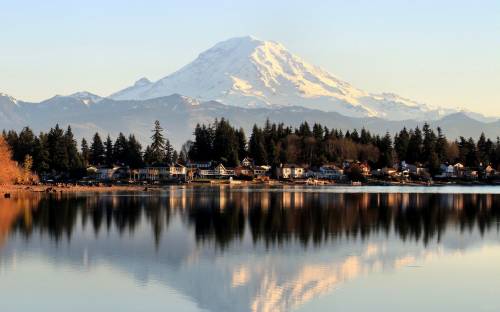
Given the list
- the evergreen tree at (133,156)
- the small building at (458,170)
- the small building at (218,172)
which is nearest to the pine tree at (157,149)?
the evergreen tree at (133,156)

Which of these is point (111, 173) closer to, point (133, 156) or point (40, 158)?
point (133, 156)

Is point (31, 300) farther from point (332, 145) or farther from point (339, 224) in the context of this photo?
point (332, 145)

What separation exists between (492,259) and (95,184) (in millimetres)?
99214

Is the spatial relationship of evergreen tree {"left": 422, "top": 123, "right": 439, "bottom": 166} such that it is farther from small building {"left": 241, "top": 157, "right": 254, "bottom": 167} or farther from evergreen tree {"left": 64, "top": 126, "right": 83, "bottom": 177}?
evergreen tree {"left": 64, "top": 126, "right": 83, "bottom": 177}

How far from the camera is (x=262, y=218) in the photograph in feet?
199

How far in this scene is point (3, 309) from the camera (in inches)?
1076

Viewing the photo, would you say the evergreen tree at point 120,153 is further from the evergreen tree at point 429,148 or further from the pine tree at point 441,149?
the pine tree at point 441,149

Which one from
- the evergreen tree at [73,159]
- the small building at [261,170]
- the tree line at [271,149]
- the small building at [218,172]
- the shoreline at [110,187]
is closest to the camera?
the shoreline at [110,187]

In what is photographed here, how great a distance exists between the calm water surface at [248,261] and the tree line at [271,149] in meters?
89.5

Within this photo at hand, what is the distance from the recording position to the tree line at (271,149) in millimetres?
160125

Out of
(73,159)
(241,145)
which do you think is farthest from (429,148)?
(73,159)

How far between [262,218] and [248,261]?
22.9 m

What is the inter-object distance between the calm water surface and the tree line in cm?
8949

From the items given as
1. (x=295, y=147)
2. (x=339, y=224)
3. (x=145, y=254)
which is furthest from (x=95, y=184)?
(x=145, y=254)
